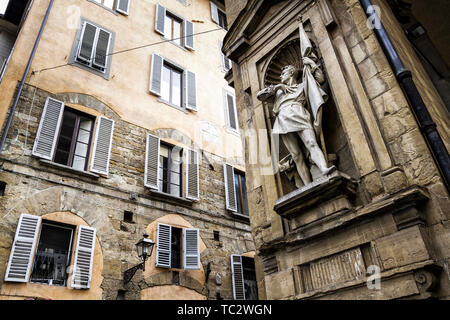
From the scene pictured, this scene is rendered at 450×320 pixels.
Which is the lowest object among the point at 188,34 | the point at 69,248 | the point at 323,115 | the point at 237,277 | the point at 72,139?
the point at 237,277

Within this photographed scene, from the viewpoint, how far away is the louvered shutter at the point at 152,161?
10.3 metres

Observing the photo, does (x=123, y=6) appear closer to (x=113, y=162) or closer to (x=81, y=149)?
(x=81, y=149)

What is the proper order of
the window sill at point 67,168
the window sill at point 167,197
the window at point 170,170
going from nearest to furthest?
1. the window sill at point 67,168
2. the window sill at point 167,197
3. the window at point 170,170

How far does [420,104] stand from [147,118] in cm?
894

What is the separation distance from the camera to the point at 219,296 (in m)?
10.3

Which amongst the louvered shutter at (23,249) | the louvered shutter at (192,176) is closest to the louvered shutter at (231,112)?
the louvered shutter at (192,176)

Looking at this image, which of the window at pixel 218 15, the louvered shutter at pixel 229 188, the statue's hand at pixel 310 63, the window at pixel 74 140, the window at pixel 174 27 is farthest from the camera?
the window at pixel 218 15

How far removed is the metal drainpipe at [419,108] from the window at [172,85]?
8.99 m

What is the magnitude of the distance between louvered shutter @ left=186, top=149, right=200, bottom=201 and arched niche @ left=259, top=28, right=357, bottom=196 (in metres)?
5.60

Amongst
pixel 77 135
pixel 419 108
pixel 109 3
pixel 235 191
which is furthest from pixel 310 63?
pixel 109 3

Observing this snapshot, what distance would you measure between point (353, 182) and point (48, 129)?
7.81 meters

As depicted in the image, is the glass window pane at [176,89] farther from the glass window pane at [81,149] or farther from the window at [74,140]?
the glass window pane at [81,149]

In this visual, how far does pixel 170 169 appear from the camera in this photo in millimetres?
11352
